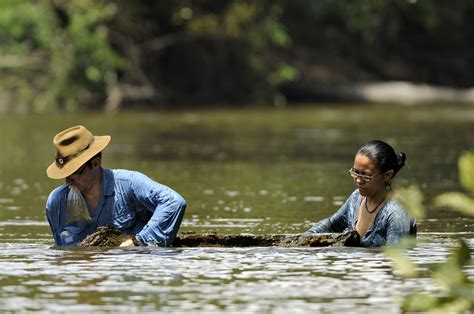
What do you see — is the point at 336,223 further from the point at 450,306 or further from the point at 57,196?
the point at 450,306

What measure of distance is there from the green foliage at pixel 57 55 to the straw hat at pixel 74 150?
82.6 ft

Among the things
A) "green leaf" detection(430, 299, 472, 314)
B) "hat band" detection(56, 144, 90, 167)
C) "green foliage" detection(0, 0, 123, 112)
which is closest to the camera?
"green leaf" detection(430, 299, 472, 314)

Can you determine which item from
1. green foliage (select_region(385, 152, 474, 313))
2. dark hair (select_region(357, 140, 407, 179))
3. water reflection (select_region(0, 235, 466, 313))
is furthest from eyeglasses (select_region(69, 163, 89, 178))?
green foliage (select_region(385, 152, 474, 313))

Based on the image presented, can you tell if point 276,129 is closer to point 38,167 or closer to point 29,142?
point 29,142

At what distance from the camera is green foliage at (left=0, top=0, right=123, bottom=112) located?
36.0m

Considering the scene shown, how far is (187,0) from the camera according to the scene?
38.1m

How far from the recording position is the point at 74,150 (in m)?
10.3

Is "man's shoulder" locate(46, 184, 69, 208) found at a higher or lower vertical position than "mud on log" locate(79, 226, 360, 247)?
higher

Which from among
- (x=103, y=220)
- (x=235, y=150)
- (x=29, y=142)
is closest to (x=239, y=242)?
(x=103, y=220)

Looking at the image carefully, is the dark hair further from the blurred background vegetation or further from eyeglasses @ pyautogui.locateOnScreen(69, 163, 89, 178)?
the blurred background vegetation

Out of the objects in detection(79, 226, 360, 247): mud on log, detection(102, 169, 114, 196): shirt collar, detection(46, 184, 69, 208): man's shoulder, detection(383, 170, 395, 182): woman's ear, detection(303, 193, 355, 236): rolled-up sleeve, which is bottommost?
detection(79, 226, 360, 247): mud on log

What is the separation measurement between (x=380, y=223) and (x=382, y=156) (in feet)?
1.74

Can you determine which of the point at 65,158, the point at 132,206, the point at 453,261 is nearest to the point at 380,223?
the point at 132,206

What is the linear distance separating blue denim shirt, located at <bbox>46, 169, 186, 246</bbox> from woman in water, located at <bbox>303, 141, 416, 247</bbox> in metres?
1.38
